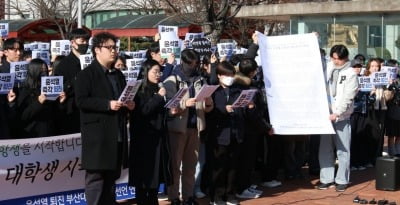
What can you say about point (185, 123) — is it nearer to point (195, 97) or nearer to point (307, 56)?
point (195, 97)

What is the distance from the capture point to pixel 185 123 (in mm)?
8422

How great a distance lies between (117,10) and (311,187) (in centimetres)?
3975

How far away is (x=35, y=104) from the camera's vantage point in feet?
25.6

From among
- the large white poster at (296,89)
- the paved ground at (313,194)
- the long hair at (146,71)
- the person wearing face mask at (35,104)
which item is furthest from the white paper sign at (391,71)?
the person wearing face mask at (35,104)

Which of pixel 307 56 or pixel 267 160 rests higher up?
pixel 307 56

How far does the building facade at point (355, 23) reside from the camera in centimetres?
1864

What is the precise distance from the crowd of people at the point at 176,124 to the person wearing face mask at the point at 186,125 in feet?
0.04

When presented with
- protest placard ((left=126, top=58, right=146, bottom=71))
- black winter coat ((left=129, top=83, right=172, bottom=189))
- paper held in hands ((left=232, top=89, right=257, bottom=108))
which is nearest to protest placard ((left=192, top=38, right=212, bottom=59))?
protest placard ((left=126, top=58, right=146, bottom=71))

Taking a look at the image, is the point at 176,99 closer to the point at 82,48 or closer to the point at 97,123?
the point at 97,123

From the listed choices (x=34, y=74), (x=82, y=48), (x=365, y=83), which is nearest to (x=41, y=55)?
(x=82, y=48)

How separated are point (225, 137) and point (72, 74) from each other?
1.92 meters

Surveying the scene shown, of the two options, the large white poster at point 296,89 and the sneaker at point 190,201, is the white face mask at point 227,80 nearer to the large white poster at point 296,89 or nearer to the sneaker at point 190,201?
the large white poster at point 296,89

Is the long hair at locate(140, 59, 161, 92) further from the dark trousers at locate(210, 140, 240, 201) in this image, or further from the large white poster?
the large white poster

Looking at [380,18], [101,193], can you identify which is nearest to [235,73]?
[101,193]
